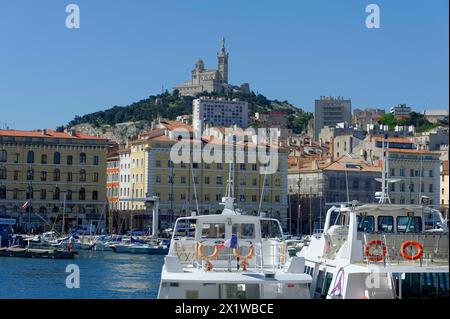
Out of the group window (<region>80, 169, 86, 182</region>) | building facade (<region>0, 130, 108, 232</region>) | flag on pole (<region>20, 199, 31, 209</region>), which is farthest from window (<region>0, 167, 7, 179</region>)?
window (<region>80, 169, 86, 182</region>)

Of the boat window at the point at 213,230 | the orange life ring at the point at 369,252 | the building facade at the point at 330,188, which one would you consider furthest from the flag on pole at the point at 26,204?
the orange life ring at the point at 369,252

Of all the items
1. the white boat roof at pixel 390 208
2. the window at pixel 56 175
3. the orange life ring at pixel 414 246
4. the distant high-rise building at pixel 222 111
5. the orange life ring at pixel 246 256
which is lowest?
the orange life ring at pixel 246 256

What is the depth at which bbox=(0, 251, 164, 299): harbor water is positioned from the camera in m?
34.5

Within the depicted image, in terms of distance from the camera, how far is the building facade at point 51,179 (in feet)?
244

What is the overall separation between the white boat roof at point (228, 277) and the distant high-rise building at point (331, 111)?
150 metres

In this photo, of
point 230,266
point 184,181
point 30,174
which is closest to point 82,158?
point 30,174

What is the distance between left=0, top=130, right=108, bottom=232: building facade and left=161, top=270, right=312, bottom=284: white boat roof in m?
58.1

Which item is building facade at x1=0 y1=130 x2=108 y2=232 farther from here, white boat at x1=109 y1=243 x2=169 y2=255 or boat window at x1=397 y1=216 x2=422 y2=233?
boat window at x1=397 y1=216 x2=422 y2=233

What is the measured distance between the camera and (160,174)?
3071 inches

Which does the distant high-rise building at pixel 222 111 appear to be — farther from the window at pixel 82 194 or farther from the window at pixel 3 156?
the window at pixel 3 156

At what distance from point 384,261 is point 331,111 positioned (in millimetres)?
159876

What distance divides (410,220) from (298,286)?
3788 mm

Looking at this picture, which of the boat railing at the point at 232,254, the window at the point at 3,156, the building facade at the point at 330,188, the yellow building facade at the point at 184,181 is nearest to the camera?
the boat railing at the point at 232,254

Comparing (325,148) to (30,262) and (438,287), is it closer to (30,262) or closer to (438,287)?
(30,262)
